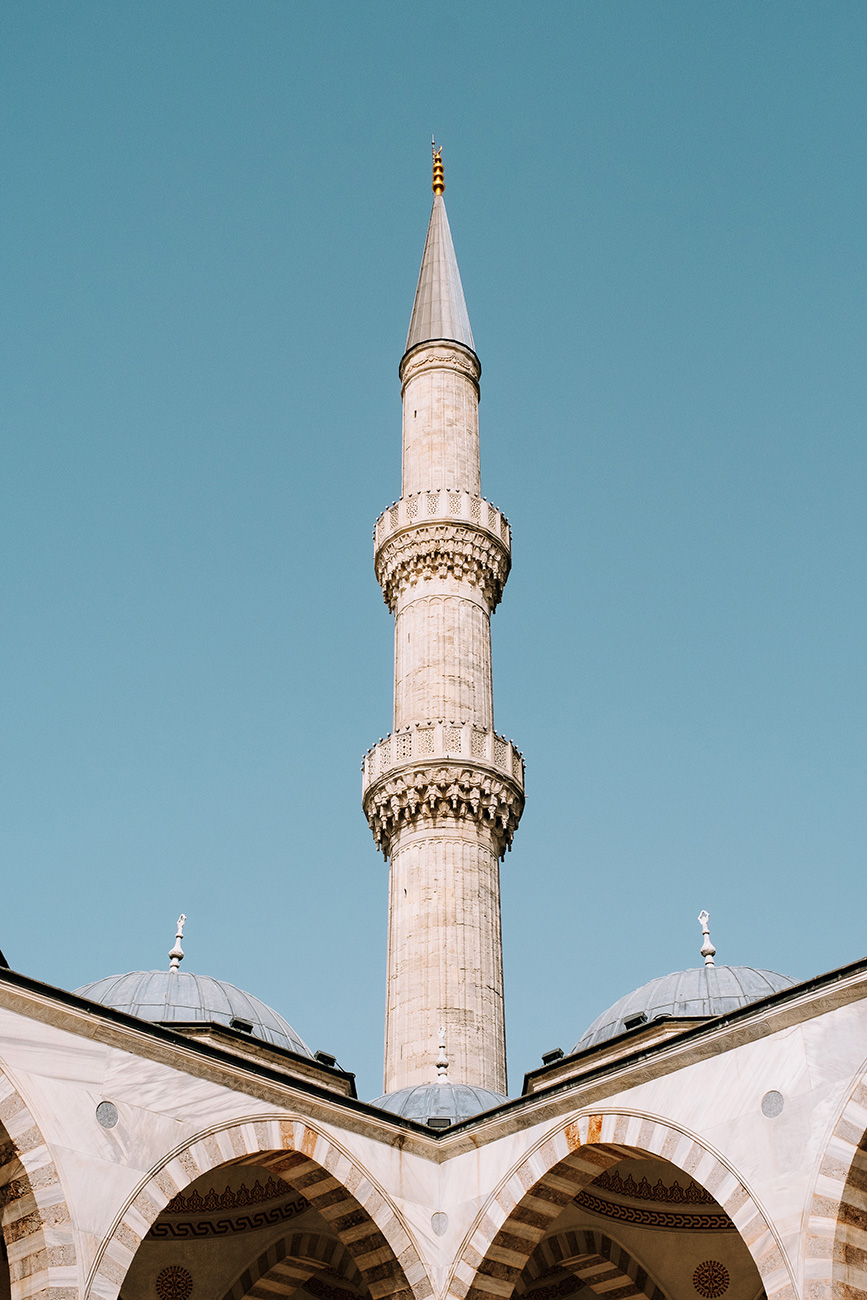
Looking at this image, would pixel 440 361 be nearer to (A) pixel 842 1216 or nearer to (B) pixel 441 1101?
(B) pixel 441 1101

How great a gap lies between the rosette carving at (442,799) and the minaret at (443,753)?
0.02 m

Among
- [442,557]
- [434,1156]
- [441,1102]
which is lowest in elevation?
[434,1156]

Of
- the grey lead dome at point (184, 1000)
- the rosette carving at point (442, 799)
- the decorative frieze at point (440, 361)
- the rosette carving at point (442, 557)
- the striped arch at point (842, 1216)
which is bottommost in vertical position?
the striped arch at point (842, 1216)

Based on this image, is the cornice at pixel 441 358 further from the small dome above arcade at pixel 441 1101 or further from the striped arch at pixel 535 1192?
the striped arch at pixel 535 1192

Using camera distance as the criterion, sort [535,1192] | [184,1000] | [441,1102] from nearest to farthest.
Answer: [535,1192] < [441,1102] < [184,1000]

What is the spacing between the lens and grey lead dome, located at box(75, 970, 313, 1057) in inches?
543

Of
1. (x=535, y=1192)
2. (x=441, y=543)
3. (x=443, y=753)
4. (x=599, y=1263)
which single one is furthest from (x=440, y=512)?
(x=535, y=1192)

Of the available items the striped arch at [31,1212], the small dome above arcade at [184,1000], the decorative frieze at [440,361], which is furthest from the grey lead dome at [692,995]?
the decorative frieze at [440,361]

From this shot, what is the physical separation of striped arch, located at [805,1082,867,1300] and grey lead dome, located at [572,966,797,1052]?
5.17 meters

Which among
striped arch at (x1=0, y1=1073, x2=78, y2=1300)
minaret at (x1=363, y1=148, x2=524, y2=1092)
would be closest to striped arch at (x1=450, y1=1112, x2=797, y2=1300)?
striped arch at (x1=0, y1=1073, x2=78, y2=1300)

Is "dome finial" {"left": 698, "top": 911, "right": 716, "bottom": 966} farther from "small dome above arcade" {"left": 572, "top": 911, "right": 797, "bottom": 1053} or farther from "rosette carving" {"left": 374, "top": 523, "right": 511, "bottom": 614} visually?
"rosette carving" {"left": 374, "top": 523, "right": 511, "bottom": 614}

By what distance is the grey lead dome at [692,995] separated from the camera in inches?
547

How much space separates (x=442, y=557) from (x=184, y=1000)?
739 centimetres

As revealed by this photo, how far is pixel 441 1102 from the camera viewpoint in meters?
12.4
